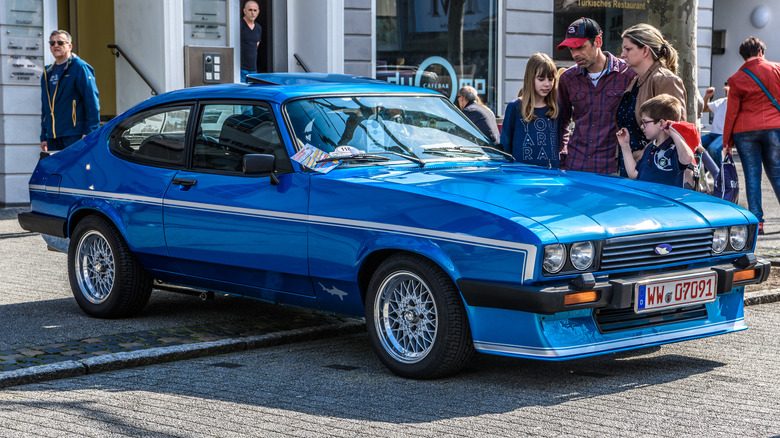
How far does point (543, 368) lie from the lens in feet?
18.9

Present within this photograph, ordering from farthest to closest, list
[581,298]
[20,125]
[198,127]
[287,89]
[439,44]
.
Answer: [439,44] < [20,125] < [198,127] < [287,89] < [581,298]

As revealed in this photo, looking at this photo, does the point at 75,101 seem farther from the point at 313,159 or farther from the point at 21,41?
the point at 313,159

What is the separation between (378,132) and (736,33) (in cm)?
2367

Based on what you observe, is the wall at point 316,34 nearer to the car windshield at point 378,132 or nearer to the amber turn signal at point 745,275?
the car windshield at point 378,132

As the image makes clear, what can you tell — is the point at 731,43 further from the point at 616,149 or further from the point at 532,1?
the point at 616,149

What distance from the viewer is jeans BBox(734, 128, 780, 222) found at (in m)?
10.8

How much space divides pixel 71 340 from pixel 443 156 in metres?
2.46

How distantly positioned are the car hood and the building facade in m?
9.31

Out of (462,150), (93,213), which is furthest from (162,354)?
(462,150)

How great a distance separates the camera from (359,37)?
1606cm

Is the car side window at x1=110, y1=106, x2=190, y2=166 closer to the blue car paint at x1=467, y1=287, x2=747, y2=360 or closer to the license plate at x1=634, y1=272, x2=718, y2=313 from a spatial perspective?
the blue car paint at x1=467, y1=287, x2=747, y2=360

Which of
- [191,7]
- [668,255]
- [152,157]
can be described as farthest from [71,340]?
[191,7]

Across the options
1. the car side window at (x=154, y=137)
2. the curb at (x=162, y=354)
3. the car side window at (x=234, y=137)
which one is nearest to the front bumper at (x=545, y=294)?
the car side window at (x=234, y=137)

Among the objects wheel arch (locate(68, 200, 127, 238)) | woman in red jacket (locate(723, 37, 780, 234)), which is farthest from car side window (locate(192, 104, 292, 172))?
woman in red jacket (locate(723, 37, 780, 234))
